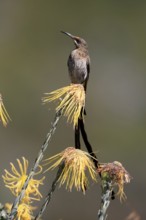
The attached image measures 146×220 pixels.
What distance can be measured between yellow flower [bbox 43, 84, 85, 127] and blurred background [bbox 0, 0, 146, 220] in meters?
6.45

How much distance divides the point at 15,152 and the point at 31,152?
35 centimetres

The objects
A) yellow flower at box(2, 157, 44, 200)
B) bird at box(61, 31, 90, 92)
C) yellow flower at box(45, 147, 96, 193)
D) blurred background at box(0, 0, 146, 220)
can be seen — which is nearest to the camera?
yellow flower at box(45, 147, 96, 193)

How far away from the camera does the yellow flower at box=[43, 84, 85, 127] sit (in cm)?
268

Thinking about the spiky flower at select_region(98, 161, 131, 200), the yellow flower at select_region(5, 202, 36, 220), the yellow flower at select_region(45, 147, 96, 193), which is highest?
the yellow flower at select_region(45, 147, 96, 193)

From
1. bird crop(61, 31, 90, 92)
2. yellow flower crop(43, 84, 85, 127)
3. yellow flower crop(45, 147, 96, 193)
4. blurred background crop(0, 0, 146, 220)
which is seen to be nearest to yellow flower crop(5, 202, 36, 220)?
yellow flower crop(45, 147, 96, 193)

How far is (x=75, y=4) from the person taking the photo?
63.2 feet

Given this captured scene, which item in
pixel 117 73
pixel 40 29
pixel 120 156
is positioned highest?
pixel 40 29

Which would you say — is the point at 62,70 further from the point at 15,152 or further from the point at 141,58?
the point at 15,152

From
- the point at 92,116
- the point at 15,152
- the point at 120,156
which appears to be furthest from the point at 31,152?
the point at 92,116

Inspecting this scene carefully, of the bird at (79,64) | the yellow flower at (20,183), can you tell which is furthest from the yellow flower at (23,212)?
the bird at (79,64)

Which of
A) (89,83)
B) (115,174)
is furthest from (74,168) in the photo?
(89,83)

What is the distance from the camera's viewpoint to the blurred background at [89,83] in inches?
460

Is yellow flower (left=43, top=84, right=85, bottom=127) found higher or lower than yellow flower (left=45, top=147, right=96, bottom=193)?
higher

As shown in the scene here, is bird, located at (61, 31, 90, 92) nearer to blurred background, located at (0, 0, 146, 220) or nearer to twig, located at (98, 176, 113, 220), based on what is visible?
twig, located at (98, 176, 113, 220)
